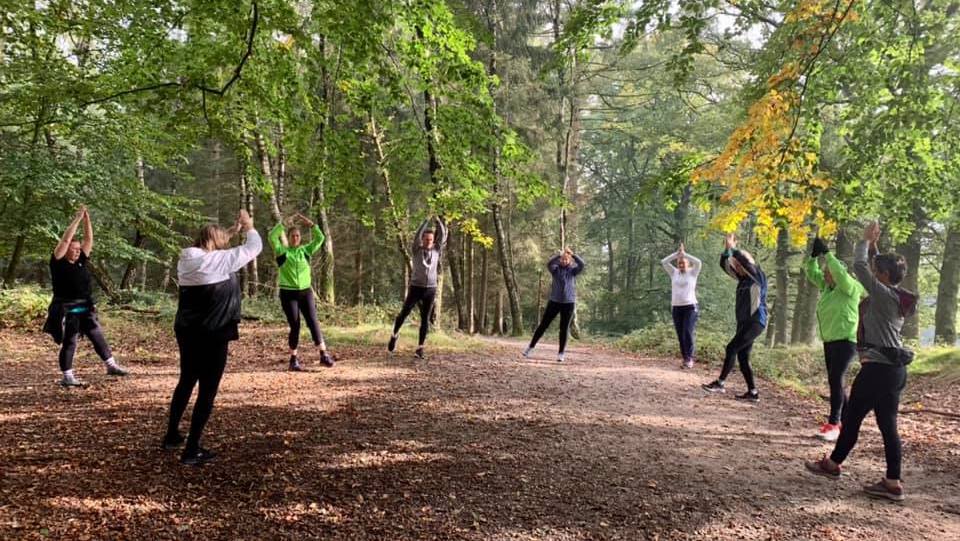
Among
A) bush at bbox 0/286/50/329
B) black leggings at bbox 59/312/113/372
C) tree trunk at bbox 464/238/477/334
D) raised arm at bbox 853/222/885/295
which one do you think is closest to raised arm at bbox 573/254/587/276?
raised arm at bbox 853/222/885/295

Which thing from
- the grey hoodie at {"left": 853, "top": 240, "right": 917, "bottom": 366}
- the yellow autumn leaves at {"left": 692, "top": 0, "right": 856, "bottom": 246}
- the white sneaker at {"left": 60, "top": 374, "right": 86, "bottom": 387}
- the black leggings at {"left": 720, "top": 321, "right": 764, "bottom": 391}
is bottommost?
the white sneaker at {"left": 60, "top": 374, "right": 86, "bottom": 387}

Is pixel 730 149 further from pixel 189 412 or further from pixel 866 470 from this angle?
pixel 189 412

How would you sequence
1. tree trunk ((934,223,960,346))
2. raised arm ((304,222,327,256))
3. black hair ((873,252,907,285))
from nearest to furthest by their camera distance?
black hair ((873,252,907,285)), raised arm ((304,222,327,256)), tree trunk ((934,223,960,346))

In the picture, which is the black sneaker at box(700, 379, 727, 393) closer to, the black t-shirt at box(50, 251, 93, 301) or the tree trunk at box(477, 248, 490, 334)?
the black t-shirt at box(50, 251, 93, 301)

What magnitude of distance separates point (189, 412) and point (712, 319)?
23169 mm

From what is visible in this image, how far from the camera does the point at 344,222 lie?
73.0 ft

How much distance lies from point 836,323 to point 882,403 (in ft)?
4.70

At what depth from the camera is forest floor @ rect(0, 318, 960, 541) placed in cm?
315

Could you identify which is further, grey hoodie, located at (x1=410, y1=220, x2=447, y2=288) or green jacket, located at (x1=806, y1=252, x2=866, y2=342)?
grey hoodie, located at (x1=410, y1=220, x2=447, y2=288)

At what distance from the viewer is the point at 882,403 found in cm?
406

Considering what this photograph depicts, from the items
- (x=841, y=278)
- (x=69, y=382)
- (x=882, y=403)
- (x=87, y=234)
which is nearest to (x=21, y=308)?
(x=69, y=382)

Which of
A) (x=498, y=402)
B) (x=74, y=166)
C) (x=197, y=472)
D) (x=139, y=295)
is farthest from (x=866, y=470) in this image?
(x=139, y=295)

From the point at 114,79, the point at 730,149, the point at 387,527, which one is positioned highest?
the point at 114,79

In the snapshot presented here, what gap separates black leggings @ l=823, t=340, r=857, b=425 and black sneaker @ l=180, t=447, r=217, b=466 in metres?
5.77
